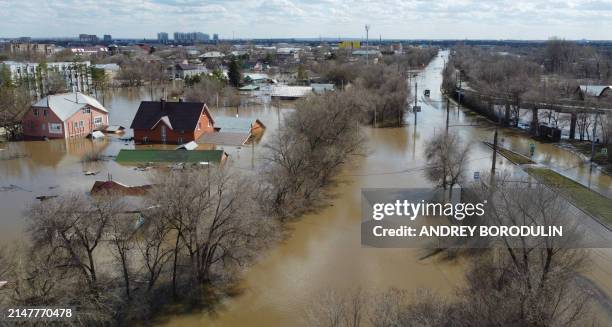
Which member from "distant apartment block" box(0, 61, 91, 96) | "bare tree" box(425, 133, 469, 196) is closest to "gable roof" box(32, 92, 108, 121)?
"distant apartment block" box(0, 61, 91, 96)

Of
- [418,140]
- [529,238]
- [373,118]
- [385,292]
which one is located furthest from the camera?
[373,118]

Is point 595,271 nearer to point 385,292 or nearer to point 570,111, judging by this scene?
point 385,292

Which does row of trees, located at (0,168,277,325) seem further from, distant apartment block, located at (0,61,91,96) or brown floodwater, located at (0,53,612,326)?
distant apartment block, located at (0,61,91,96)

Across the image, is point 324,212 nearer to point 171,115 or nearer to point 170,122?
point 170,122

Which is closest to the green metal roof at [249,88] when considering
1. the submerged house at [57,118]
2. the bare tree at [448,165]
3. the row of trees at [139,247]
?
the submerged house at [57,118]

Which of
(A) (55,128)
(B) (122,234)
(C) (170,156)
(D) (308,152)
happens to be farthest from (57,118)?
(B) (122,234)

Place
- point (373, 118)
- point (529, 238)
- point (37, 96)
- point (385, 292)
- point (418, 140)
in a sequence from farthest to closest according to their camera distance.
Answer: point (37, 96) < point (373, 118) < point (418, 140) < point (385, 292) < point (529, 238)

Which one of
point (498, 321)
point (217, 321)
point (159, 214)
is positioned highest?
point (159, 214)

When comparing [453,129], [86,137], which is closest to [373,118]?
[453,129]
